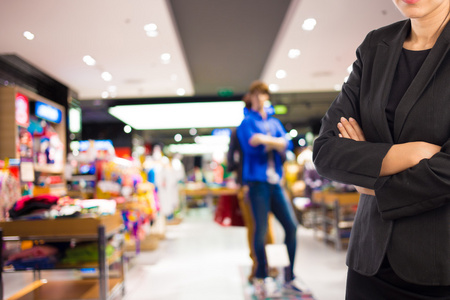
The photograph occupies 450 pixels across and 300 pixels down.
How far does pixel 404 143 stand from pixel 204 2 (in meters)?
5.02

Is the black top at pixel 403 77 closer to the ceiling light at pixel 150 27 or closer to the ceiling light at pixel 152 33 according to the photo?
the ceiling light at pixel 150 27

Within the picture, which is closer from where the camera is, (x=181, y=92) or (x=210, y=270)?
(x=210, y=270)

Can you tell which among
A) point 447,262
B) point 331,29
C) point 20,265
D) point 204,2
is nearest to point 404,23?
point 447,262

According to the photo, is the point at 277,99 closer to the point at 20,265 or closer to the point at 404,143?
the point at 20,265

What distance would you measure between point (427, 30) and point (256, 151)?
246 cm

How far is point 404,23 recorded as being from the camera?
110 cm

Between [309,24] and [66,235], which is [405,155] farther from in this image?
[309,24]

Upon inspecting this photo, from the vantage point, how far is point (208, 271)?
4676mm

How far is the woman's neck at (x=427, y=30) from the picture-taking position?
3.30 feet

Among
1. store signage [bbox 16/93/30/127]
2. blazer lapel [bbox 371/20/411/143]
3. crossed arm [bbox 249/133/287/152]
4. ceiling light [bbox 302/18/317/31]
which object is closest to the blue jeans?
crossed arm [bbox 249/133/287/152]

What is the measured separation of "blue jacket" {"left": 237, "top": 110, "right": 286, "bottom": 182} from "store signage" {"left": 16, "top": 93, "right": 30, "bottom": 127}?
9.68 ft

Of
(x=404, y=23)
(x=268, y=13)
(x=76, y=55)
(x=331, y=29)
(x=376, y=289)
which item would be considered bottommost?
(x=376, y=289)

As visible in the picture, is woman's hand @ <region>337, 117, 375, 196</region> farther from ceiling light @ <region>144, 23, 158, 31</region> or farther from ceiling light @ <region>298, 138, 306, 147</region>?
ceiling light @ <region>298, 138, 306, 147</region>

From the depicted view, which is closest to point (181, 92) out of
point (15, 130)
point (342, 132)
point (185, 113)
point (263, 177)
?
point (185, 113)
